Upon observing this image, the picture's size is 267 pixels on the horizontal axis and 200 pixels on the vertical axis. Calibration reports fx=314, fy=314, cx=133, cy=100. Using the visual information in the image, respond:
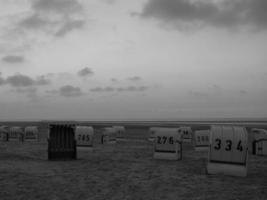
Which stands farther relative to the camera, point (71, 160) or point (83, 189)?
point (71, 160)

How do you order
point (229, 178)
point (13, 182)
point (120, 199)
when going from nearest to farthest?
point (120, 199) < point (13, 182) < point (229, 178)

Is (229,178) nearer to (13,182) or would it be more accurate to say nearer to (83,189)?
(83,189)

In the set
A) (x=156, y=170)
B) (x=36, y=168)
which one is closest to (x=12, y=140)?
(x=36, y=168)

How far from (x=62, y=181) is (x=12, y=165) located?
16.5 ft

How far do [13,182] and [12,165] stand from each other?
436 centimetres

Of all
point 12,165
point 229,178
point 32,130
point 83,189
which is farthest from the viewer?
point 32,130

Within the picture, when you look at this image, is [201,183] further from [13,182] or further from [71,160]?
Result: [71,160]

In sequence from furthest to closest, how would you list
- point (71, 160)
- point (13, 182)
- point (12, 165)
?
point (71, 160) → point (12, 165) → point (13, 182)

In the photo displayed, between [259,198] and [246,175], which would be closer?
[259,198]

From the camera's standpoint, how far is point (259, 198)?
31.5 feet

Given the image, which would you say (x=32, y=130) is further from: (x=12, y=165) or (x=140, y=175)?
(x=140, y=175)

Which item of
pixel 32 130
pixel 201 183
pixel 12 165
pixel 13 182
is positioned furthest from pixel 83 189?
pixel 32 130

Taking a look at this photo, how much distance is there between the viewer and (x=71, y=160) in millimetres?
17672

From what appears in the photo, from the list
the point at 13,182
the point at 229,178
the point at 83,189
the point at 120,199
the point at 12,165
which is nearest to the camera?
the point at 120,199
